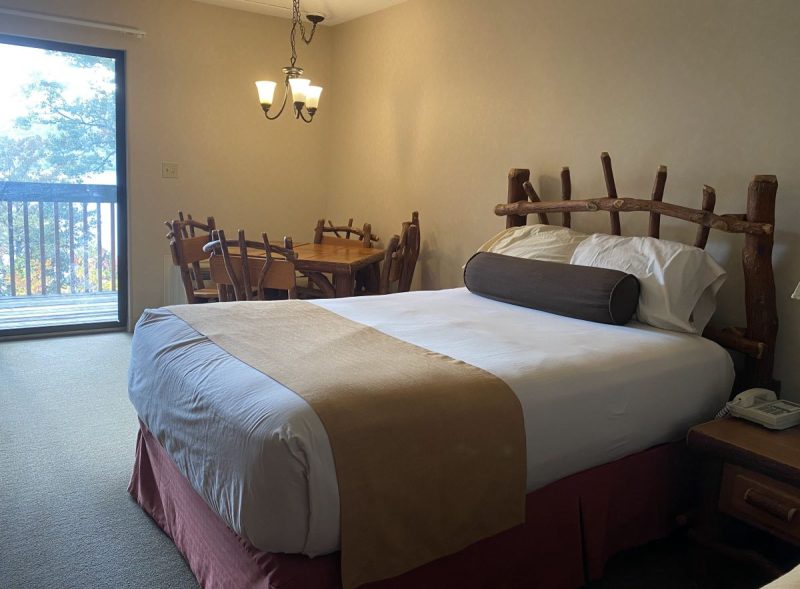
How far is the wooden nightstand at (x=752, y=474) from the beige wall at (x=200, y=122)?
3670 mm

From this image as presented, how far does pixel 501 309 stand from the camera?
2.60 metres

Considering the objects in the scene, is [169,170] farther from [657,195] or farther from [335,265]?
[657,195]

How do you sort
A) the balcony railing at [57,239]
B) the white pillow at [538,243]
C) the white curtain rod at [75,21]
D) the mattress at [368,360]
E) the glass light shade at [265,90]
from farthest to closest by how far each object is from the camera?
the balcony railing at [57,239], the white curtain rod at [75,21], the glass light shade at [265,90], the white pillow at [538,243], the mattress at [368,360]

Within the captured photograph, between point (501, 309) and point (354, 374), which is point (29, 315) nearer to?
point (501, 309)

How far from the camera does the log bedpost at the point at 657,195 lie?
2.54 metres

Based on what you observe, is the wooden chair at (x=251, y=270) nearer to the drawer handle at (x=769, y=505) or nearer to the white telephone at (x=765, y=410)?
the white telephone at (x=765, y=410)

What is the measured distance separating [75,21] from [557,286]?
3.46 metres

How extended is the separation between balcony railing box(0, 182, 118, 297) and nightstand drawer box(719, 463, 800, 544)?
409 cm

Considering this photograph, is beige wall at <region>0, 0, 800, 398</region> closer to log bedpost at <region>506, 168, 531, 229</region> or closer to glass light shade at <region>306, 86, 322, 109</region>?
log bedpost at <region>506, 168, 531, 229</region>

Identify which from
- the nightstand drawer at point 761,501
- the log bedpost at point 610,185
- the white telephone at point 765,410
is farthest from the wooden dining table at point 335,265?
the nightstand drawer at point 761,501

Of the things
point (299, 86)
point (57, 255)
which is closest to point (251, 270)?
point (299, 86)

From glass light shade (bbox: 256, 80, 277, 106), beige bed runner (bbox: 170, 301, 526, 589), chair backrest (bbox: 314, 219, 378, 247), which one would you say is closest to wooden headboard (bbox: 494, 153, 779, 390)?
beige bed runner (bbox: 170, 301, 526, 589)

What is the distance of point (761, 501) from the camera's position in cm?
173

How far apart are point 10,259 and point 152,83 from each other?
4.90 ft
